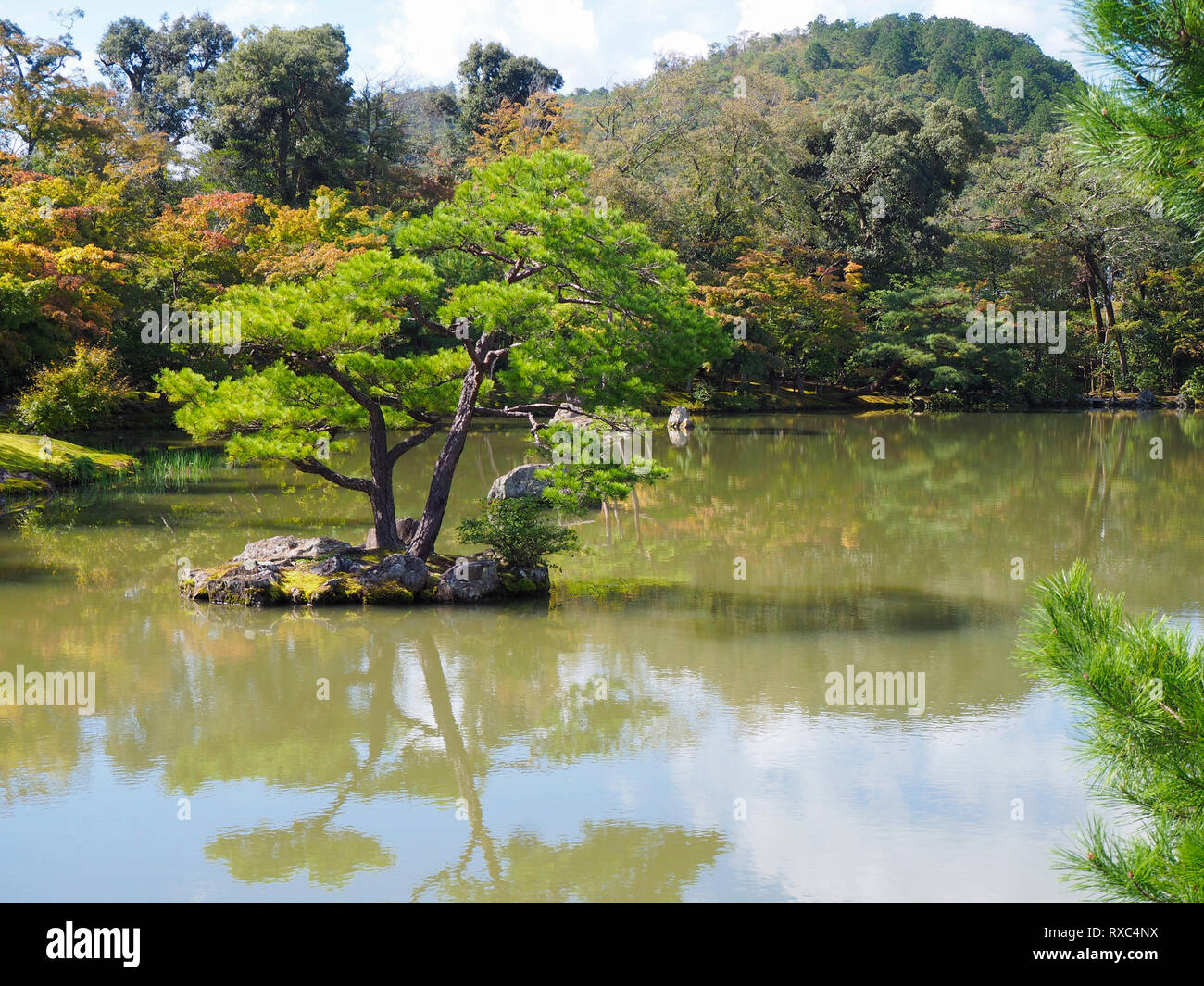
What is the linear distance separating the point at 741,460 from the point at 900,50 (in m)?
59.6

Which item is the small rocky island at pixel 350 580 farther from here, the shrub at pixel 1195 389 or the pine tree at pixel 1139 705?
the shrub at pixel 1195 389

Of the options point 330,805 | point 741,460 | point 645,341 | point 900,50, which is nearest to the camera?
point 330,805

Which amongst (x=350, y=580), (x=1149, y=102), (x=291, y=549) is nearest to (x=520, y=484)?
(x=291, y=549)

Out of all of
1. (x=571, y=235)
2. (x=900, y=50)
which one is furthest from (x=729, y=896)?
(x=900, y=50)

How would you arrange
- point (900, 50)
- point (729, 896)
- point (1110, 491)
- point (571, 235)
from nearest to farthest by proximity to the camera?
point (729, 896) → point (571, 235) → point (1110, 491) → point (900, 50)

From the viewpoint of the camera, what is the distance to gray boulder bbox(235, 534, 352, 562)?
10.0 metres

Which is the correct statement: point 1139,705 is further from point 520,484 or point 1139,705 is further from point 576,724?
point 520,484

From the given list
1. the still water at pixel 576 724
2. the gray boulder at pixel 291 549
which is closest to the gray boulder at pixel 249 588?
the still water at pixel 576 724

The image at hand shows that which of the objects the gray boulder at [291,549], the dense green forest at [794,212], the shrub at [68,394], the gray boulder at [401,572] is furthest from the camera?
the dense green forest at [794,212]

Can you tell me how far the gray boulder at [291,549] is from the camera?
10.0 metres

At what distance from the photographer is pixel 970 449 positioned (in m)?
22.5

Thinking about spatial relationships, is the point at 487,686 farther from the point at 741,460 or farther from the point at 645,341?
the point at 741,460

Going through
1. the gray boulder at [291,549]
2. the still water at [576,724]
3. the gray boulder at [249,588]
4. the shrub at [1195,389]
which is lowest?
the still water at [576,724]

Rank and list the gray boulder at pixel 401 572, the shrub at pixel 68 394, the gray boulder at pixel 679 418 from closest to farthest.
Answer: the gray boulder at pixel 401 572
the shrub at pixel 68 394
the gray boulder at pixel 679 418
